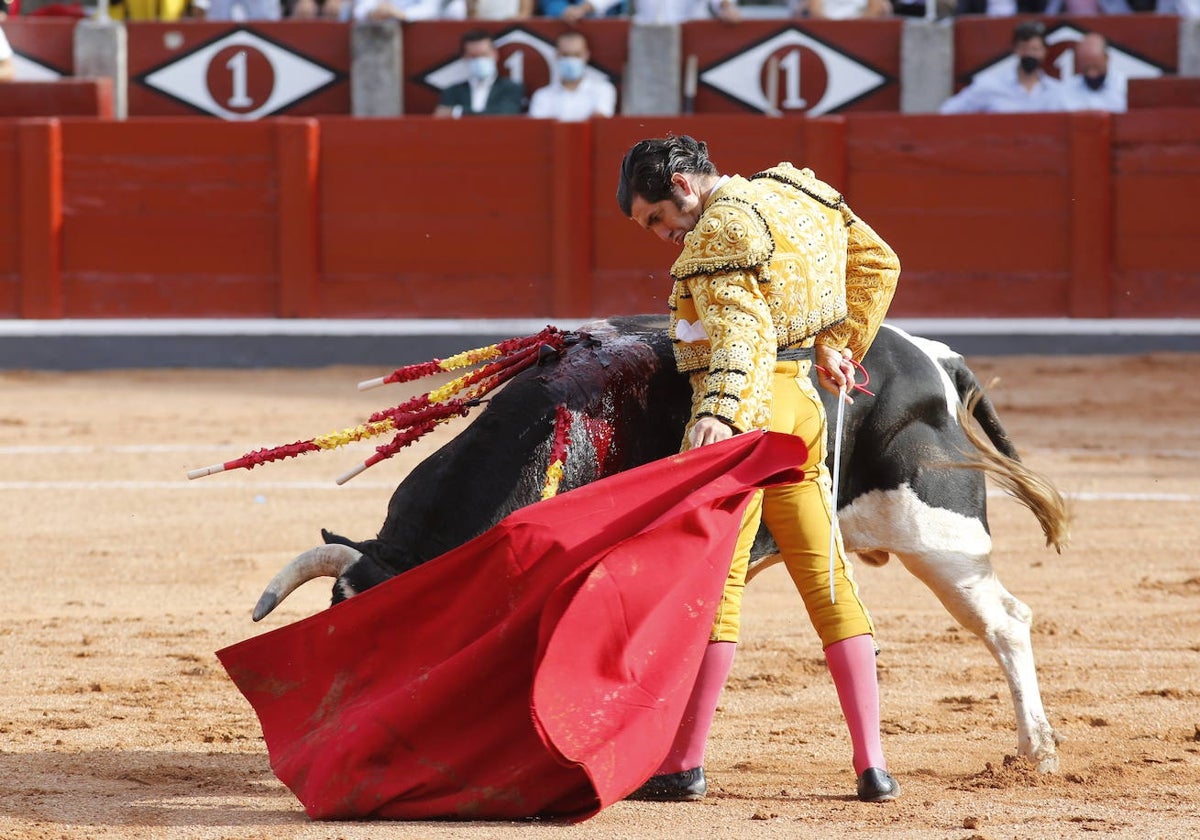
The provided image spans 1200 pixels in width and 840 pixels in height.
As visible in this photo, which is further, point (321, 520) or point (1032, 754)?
point (321, 520)

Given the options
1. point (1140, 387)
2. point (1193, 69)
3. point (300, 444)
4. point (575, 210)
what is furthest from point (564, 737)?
point (1193, 69)

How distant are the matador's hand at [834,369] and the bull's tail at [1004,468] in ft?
1.04

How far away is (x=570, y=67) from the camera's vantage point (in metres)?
9.03

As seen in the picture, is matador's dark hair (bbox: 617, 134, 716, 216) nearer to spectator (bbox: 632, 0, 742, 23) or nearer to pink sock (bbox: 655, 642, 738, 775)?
pink sock (bbox: 655, 642, 738, 775)

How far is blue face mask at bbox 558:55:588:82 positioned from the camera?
356 inches

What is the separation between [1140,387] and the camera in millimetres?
7910

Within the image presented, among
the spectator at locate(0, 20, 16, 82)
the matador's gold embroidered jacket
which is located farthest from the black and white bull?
the spectator at locate(0, 20, 16, 82)

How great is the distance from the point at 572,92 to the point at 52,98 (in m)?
2.65

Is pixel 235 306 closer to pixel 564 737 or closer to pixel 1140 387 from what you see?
pixel 1140 387

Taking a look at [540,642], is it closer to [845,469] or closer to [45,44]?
[845,469]

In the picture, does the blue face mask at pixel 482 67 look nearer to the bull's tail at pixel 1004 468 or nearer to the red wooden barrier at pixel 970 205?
the red wooden barrier at pixel 970 205

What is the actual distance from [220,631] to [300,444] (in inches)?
46.2

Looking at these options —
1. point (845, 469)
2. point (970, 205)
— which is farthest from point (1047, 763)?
point (970, 205)

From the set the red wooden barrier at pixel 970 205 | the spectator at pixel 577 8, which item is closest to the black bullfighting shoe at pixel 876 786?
the red wooden barrier at pixel 970 205
